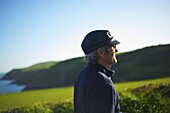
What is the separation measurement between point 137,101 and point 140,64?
3048 cm

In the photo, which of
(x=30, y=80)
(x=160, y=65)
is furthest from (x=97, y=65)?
(x=30, y=80)

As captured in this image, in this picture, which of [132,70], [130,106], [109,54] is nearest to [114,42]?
[109,54]

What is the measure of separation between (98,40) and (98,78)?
492 mm

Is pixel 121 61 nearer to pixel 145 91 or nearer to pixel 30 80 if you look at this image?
pixel 30 80

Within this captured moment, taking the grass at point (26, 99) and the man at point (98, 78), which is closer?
the man at point (98, 78)

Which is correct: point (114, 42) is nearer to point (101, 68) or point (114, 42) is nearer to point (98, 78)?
point (101, 68)

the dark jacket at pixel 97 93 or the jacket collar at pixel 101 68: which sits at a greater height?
the jacket collar at pixel 101 68

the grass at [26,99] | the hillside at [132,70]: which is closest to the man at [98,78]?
the grass at [26,99]

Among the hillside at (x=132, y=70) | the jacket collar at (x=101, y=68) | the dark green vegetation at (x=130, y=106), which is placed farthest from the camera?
the hillside at (x=132, y=70)

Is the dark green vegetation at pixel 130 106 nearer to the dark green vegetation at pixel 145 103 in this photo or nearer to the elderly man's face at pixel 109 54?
the dark green vegetation at pixel 145 103

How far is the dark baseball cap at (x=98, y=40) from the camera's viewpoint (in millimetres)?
1856

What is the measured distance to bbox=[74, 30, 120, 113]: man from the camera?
1.56m

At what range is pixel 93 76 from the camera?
1655 millimetres

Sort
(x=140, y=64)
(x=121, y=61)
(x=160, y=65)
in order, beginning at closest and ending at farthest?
(x=160, y=65), (x=140, y=64), (x=121, y=61)
